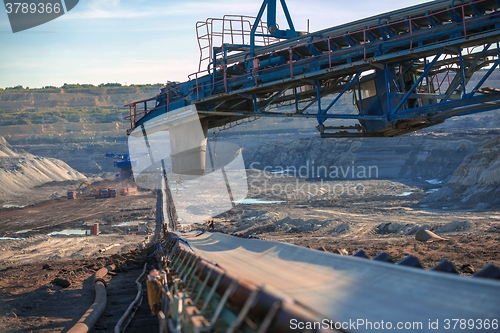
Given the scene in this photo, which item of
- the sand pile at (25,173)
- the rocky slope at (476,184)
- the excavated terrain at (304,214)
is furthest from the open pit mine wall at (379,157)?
the sand pile at (25,173)

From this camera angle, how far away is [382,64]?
1116cm

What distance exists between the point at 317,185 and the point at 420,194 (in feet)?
44.9

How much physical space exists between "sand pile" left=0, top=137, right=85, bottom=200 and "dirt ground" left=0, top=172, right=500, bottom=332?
17.4 meters

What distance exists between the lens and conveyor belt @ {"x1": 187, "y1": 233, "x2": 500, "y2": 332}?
10.3 feet

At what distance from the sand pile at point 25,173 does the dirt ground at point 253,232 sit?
1736 cm

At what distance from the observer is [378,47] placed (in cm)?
1105

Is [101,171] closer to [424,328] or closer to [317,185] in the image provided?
[317,185]

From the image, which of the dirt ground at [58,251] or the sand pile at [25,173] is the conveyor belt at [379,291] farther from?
the sand pile at [25,173]

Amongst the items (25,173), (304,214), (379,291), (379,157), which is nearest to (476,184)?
(304,214)

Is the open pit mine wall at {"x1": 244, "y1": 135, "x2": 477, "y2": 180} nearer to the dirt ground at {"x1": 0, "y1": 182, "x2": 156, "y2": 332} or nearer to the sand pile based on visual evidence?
the dirt ground at {"x1": 0, "y1": 182, "x2": 156, "y2": 332}

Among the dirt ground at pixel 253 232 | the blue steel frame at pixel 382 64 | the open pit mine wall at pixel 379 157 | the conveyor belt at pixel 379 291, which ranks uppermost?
the blue steel frame at pixel 382 64

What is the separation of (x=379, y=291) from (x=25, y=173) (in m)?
72.5

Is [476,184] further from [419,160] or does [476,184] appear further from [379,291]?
[379,291]

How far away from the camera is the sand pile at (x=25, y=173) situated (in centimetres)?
6170
